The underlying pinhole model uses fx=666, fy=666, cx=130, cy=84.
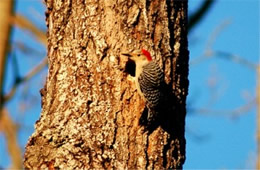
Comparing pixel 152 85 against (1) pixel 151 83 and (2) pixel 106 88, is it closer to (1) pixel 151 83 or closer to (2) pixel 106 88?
(1) pixel 151 83

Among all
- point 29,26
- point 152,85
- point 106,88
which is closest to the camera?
point 106,88

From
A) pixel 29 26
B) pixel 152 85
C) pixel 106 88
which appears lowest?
pixel 106 88

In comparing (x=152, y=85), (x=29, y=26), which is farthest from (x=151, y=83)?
(x=29, y=26)

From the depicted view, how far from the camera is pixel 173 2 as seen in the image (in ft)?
15.1

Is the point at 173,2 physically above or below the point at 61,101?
above

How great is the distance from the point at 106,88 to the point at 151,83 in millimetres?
531

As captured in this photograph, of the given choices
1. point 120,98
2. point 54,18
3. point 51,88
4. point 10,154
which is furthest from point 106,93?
point 10,154

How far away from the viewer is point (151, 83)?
4.75 metres

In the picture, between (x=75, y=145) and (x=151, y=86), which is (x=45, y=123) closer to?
(x=75, y=145)

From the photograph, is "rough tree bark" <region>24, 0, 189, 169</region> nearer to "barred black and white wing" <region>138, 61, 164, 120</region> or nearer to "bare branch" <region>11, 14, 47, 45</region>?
"barred black and white wing" <region>138, 61, 164, 120</region>

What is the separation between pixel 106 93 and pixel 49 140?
1.57 feet

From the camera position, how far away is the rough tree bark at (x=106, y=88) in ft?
13.5

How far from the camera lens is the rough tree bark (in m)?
4.12

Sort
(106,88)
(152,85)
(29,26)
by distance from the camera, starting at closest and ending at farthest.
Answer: (106,88) → (152,85) → (29,26)
